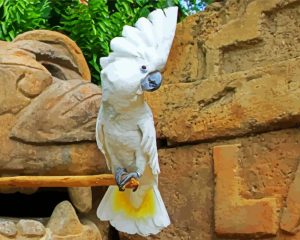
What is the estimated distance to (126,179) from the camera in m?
1.34

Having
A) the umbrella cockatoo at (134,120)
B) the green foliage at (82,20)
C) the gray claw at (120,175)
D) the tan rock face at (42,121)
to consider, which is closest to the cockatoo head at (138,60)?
the umbrella cockatoo at (134,120)

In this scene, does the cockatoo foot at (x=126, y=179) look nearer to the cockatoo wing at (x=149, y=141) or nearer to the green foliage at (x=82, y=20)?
the cockatoo wing at (x=149, y=141)

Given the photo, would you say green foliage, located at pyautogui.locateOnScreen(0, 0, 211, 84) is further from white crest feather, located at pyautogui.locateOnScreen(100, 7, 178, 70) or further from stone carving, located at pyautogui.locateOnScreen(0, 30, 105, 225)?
white crest feather, located at pyautogui.locateOnScreen(100, 7, 178, 70)

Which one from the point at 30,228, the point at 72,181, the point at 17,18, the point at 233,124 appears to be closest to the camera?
the point at 72,181

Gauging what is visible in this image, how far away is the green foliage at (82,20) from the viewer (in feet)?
7.04

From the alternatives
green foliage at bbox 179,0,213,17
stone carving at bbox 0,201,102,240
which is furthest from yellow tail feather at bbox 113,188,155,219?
green foliage at bbox 179,0,213,17

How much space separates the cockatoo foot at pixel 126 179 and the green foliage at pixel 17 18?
0.93m

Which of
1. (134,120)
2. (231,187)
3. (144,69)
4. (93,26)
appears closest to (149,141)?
(134,120)

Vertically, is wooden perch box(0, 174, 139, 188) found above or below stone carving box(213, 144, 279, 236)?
above

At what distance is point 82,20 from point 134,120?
905 mm

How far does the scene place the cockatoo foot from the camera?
1.33 meters

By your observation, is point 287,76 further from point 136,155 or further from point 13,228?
Answer: point 13,228

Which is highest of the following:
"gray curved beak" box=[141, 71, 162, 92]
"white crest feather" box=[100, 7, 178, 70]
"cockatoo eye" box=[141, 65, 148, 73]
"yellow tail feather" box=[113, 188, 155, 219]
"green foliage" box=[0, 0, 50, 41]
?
"green foliage" box=[0, 0, 50, 41]

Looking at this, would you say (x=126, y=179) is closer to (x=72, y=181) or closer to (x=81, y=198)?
(x=72, y=181)
